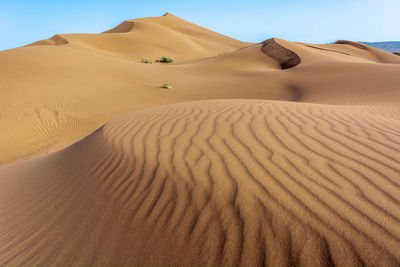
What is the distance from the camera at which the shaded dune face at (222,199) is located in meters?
1.49

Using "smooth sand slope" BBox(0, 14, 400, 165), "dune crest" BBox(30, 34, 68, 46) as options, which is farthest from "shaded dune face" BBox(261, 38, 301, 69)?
"dune crest" BBox(30, 34, 68, 46)

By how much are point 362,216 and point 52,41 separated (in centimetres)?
4022

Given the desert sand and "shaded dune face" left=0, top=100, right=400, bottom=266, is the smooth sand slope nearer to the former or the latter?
the desert sand

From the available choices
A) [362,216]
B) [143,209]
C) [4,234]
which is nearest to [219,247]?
[143,209]

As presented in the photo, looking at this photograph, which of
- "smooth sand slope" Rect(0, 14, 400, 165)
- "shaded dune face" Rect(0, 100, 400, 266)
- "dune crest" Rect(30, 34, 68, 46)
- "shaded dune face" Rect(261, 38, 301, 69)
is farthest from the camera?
"dune crest" Rect(30, 34, 68, 46)

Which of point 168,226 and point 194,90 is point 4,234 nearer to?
point 168,226

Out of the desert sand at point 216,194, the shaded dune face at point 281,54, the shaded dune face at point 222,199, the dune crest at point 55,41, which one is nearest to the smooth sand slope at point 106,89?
the shaded dune face at point 281,54

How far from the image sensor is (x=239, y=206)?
1.78 metres

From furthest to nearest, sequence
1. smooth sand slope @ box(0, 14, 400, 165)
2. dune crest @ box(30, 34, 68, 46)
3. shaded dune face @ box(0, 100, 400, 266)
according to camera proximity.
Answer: dune crest @ box(30, 34, 68, 46), smooth sand slope @ box(0, 14, 400, 165), shaded dune face @ box(0, 100, 400, 266)

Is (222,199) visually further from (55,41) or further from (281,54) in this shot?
(55,41)

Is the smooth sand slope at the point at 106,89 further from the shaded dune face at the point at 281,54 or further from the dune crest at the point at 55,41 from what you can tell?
the dune crest at the point at 55,41

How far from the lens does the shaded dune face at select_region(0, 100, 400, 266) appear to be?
1492mm

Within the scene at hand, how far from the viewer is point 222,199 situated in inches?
74.0

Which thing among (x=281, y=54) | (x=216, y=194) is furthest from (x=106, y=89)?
(x=281, y=54)
